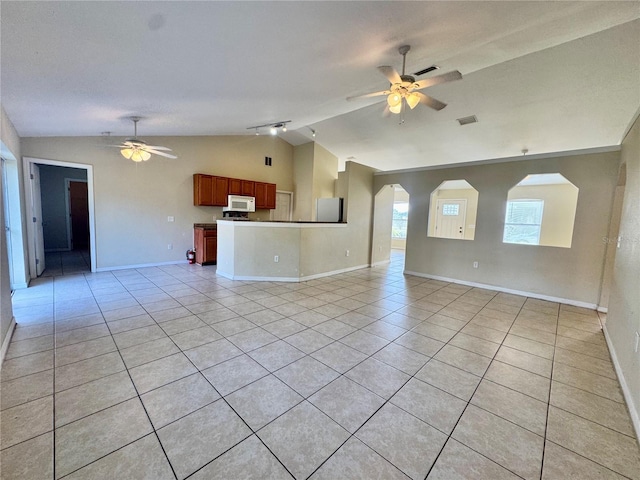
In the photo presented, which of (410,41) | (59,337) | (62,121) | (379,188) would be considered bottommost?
(59,337)

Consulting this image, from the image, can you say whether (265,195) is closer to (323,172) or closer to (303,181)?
(303,181)

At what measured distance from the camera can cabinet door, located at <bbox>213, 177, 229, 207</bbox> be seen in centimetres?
634

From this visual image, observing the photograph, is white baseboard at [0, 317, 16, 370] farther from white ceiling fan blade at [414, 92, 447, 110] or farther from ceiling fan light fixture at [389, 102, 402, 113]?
white ceiling fan blade at [414, 92, 447, 110]

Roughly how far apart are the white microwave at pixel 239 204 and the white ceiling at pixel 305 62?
74.4 inches

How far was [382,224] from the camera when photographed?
23.0ft

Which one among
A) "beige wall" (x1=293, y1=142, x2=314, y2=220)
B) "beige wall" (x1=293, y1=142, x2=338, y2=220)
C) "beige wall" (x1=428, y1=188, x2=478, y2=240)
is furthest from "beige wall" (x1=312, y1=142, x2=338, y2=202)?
"beige wall" (x1=428, y1=188, x2=478, y2=240)

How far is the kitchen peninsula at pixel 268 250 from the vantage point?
480cm

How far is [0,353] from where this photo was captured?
2.13 meters

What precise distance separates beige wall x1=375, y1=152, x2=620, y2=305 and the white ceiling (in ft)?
2.42

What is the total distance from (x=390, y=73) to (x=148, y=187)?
5.50 meters

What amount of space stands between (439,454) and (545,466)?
→ 545 mm

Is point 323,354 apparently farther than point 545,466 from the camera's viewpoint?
Yes

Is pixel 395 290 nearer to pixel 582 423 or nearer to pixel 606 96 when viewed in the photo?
pixel 582 423

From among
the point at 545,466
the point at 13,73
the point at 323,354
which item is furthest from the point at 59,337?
the point at 545,466
